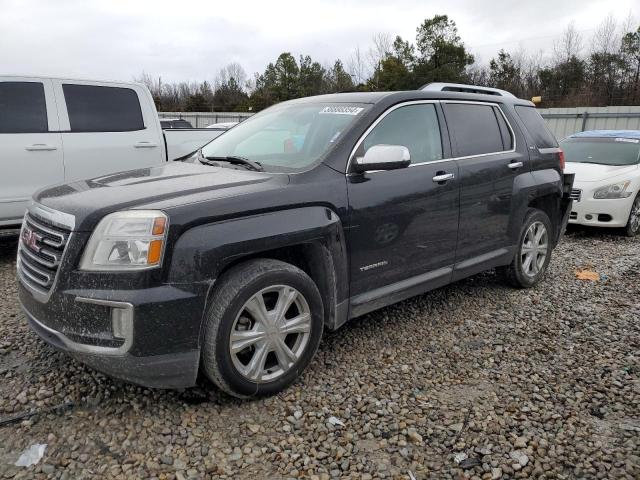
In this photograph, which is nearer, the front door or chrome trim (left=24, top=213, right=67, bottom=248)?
chrome trim (left=24, top=213, right=67, bottom=248)

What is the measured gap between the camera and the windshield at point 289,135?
3.29 meters

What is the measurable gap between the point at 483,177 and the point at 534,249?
4.16 ft

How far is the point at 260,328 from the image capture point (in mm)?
2771

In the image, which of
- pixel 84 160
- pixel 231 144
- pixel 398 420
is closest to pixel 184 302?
pixel 398 420

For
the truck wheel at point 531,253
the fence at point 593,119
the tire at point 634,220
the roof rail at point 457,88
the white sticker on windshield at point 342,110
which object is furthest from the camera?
the fence at point 593,119

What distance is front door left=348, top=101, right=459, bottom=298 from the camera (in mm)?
3199

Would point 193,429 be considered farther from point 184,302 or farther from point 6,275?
point 6,275

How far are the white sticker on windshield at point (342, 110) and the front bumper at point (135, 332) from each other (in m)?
1.74

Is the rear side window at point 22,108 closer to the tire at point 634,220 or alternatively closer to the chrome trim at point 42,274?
the chrome trim at point 42,274

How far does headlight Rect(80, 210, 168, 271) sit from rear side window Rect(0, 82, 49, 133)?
364cm

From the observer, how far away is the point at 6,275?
4.95 metres

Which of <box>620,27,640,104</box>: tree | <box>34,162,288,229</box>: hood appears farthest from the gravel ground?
<box>620,27,640,104</box>: tree

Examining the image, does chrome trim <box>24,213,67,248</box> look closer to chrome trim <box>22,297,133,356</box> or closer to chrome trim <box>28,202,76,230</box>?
chrome trim <box>28,202,76,230</box>

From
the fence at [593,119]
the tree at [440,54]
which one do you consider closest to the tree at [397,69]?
the tree at [440,54]
